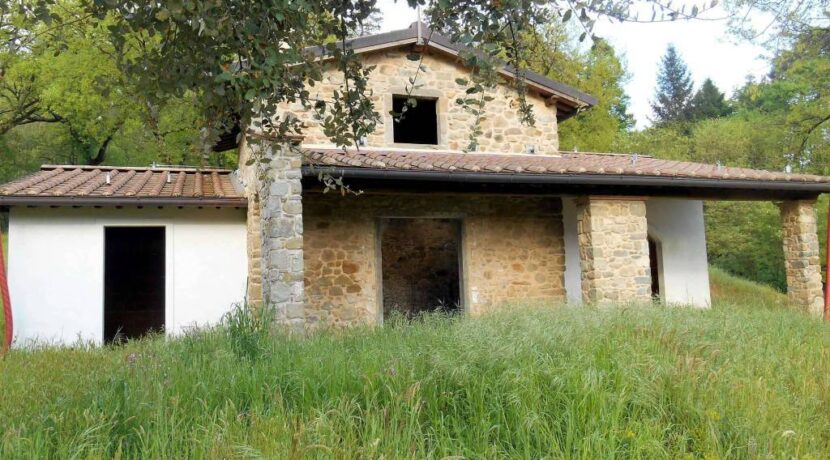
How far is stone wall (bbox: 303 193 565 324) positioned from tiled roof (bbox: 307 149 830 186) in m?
0.78

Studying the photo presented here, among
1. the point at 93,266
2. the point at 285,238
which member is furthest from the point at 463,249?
the point at 93,266

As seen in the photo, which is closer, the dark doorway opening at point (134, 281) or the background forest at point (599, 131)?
the dark doorway opening at point (134, 281)

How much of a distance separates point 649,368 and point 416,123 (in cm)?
824

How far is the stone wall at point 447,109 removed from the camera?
9.48m

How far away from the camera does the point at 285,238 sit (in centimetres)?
666

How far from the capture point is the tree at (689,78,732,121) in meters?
37.2

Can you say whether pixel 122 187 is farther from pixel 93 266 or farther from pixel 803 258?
pixel 803 258

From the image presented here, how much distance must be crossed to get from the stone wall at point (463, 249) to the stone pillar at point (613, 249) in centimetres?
117

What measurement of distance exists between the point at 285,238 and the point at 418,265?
311 inches

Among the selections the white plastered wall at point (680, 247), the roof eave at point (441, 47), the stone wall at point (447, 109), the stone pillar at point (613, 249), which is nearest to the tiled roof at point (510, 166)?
the stone wall at point (447, 109)

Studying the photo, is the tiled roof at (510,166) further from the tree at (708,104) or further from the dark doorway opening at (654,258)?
the tree at (708,104)

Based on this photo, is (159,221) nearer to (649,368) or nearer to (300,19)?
(300,19)

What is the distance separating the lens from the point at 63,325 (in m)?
7.73

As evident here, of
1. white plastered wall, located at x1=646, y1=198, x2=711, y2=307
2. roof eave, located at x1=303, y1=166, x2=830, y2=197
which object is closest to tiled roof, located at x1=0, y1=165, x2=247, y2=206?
roof eave, located at x1=303, y1=166, x2=830, y2=197
